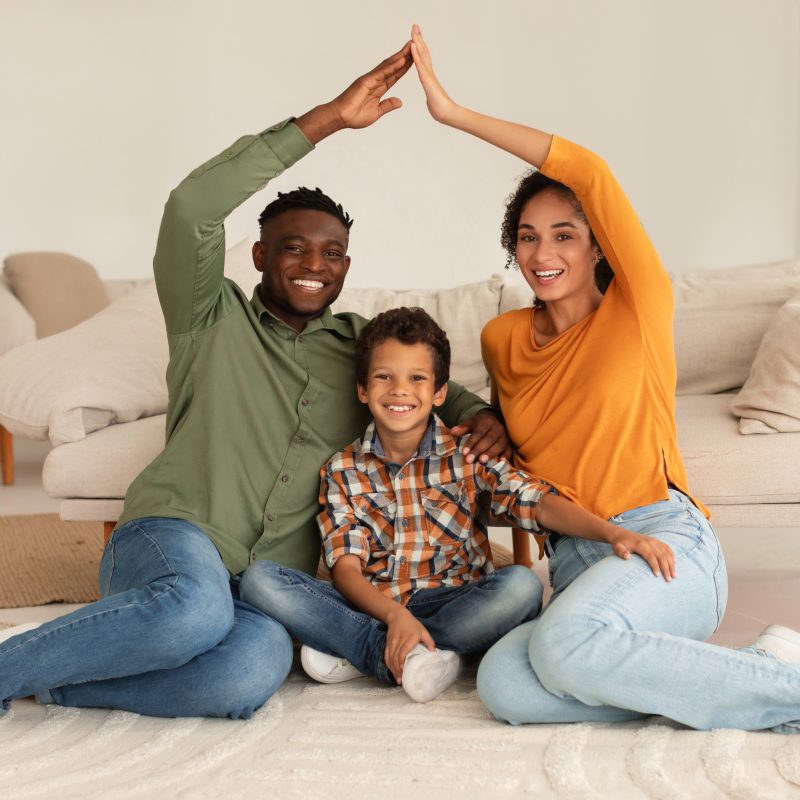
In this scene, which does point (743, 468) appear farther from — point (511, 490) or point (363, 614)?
point (363, 614)

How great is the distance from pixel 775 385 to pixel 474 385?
0.83 m

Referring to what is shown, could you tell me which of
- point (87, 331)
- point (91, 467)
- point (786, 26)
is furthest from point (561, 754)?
point (786, 26)

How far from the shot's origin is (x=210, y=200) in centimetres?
172

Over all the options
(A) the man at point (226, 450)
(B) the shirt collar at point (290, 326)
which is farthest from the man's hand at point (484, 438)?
A: (B) the shirt collar at point (290, 326)

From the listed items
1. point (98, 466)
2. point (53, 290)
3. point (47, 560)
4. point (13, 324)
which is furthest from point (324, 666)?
point (53, 290)

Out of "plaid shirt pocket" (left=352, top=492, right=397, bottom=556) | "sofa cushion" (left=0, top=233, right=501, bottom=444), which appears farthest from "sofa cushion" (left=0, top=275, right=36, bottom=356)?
"plaid shirt pocket" (left=352, top=492, right=397, bottom=556)

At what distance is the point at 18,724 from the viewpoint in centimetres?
160

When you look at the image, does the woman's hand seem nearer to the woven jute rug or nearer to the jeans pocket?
the jeans pocket

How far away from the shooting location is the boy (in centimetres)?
174

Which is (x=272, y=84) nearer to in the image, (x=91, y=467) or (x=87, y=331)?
(x=87, y=331)

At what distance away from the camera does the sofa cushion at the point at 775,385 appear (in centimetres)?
216

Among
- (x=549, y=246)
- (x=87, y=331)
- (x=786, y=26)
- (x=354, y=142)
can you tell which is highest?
(x=786, y=26)

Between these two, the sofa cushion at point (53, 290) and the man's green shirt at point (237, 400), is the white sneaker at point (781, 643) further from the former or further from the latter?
the sofa cushion at point (53, 290)

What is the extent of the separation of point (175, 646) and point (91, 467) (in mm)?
799
